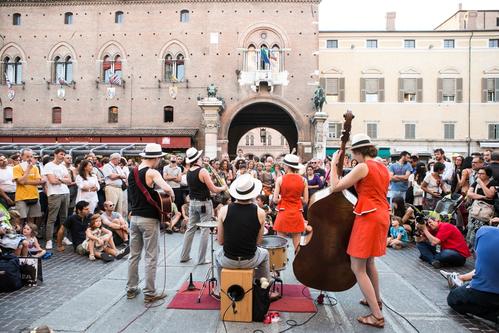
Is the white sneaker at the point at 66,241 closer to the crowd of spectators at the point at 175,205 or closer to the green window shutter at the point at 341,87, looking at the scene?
the crowd of spectators at the point at 175,205

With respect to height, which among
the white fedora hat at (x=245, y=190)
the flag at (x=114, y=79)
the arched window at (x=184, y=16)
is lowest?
the white fedora hat at (x=245, y=190)

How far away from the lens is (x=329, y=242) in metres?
5.12

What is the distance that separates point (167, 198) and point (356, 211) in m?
2.85

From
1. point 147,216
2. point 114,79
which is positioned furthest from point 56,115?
point 147,216

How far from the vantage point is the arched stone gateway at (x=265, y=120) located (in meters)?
26.8

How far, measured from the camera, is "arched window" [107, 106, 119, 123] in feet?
92.4

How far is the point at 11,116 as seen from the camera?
94.3 ft

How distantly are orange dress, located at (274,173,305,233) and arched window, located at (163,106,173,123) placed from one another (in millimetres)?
22348

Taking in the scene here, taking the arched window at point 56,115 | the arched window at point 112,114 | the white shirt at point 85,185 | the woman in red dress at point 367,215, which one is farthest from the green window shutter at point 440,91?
the woman in red dress at point 367,215

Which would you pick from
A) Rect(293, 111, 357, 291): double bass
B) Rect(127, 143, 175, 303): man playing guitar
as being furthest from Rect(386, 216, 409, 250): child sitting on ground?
Rect(127, 143, 175, 303): man playing guitar

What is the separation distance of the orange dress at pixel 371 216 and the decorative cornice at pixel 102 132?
23.3m

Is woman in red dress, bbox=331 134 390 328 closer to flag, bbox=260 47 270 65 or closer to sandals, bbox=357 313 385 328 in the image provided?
sandals, bbox=357 313 385 328

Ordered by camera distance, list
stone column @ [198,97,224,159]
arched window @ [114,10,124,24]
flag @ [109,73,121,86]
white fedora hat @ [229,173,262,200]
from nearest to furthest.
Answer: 1. white fedora hat @ [229,173,262,200]
2. stone column @ [198,97,224,159]
3. flag @ [109,73,121,86]
4. arched window @ [114,10,124,24]

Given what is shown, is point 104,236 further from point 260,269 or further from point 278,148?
point 278,148
